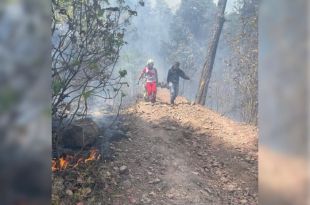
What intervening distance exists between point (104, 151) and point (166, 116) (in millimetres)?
585

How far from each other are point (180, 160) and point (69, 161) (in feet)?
2.78

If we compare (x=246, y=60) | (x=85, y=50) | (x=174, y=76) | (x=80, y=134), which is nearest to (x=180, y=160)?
(x=174, y=76)

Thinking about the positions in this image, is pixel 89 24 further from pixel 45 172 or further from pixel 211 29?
pixel 45 172

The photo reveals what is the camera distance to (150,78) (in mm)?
3057

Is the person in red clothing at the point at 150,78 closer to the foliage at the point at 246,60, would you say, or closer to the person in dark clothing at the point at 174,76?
the person in dark clothing at the point at 174,76

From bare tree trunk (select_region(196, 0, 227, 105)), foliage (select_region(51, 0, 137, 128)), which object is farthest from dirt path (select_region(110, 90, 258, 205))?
foliage (select_region(51, 0, 137, 128))

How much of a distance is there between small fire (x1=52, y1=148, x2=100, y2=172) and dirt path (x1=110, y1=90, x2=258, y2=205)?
0.17 meters

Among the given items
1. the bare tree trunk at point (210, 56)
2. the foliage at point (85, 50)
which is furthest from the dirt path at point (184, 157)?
the foliage at point (85, 50)

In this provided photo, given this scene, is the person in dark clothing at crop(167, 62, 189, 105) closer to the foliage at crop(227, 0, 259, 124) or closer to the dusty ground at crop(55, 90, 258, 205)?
the dusty ground at crop(55, 90, 258, 205)

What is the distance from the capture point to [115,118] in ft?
10.2

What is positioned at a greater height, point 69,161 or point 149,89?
point 149,89

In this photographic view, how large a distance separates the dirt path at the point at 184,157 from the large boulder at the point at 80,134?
0.70 ft

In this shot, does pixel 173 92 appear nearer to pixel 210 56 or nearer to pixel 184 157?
pixel 210 56

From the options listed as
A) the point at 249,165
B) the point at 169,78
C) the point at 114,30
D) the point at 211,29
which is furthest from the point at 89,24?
the point at 249,165
